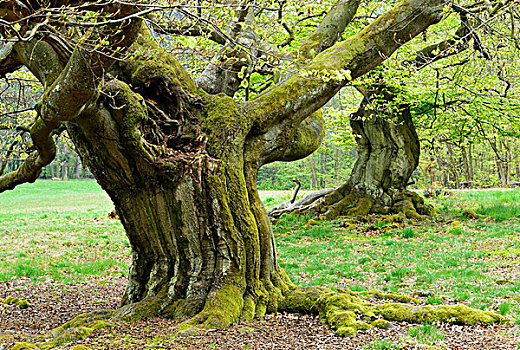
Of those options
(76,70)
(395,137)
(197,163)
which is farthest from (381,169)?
(76,70)

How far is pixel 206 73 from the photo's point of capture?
7910 mm

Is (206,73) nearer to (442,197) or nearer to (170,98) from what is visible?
(170,98)

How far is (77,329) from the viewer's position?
5566 millimetres

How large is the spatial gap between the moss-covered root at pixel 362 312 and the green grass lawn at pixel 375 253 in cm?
94

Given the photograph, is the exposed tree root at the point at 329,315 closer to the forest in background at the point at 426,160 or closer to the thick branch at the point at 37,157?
the thick branch at the point at 37,157

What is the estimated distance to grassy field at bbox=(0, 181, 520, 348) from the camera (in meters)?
8.60

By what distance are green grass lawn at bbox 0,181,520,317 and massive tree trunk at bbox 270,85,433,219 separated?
104 cm

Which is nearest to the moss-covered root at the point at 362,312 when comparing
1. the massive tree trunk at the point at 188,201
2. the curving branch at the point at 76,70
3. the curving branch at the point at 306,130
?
the massive tree trunk at the point at 188,201

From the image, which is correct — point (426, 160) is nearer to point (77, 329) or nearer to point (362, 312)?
point (362, 312)

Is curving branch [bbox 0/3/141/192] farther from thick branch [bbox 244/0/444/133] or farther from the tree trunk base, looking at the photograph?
the tree trunk base

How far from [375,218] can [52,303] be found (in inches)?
471

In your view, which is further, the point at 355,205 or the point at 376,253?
the point at 355,205

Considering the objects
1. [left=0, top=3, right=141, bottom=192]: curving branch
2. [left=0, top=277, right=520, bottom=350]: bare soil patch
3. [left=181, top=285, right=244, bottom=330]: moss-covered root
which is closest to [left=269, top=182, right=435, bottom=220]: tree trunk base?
[left=0, top=277, right=520, bottom=350]: bare soil patch

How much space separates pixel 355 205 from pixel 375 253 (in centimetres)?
603
